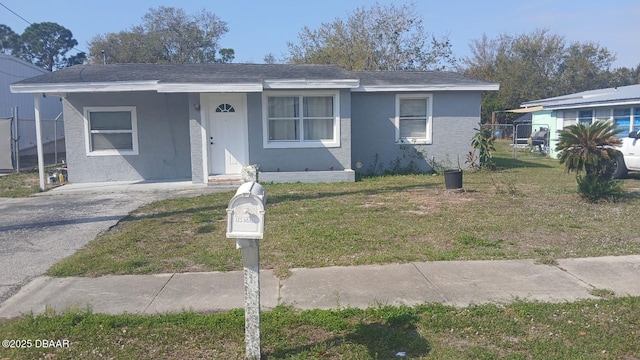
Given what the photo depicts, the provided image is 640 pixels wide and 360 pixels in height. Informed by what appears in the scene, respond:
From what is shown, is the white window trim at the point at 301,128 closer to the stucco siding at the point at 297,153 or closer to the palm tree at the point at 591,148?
the stucco siding at the point at 297,153

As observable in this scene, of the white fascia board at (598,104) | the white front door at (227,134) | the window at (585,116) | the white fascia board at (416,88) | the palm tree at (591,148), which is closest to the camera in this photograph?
the palm tree at (591,148)

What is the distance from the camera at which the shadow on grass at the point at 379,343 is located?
3.70 meters

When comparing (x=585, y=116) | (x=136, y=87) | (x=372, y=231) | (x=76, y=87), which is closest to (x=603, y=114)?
(x=585, y=116)

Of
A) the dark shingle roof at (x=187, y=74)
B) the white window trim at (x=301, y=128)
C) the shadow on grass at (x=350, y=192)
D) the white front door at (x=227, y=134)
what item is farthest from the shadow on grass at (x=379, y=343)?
the white front door at (x=227, y=134)

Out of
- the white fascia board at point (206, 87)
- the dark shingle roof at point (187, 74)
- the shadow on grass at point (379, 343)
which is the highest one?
the dark shingle roof at point (187, 74)

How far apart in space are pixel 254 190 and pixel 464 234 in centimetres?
487

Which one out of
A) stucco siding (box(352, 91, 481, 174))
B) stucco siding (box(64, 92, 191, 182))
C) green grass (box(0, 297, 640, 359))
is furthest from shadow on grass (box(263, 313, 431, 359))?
stucco siding (box(64, 92, 191, 182))

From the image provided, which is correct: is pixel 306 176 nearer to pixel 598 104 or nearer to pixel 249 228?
pixel 249 228

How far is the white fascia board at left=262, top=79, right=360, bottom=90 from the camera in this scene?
13148mm

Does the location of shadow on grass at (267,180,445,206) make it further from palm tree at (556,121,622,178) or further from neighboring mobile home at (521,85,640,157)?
neighboring mobile home at (521,85,640,157)

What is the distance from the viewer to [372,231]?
24.8 feet

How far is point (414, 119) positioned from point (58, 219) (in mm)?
10914

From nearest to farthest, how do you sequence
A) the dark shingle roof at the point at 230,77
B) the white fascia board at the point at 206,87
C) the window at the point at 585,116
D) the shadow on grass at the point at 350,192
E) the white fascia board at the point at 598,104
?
the shadow on grass at the point at 350,192 < the white fascia board at the point at 206,87 < the dark shingle roof at the point at 230,77 < the white fascia board at the point at 598,104 < the window at the point at 585,116

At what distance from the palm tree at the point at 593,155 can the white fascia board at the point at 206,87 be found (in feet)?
24.3
